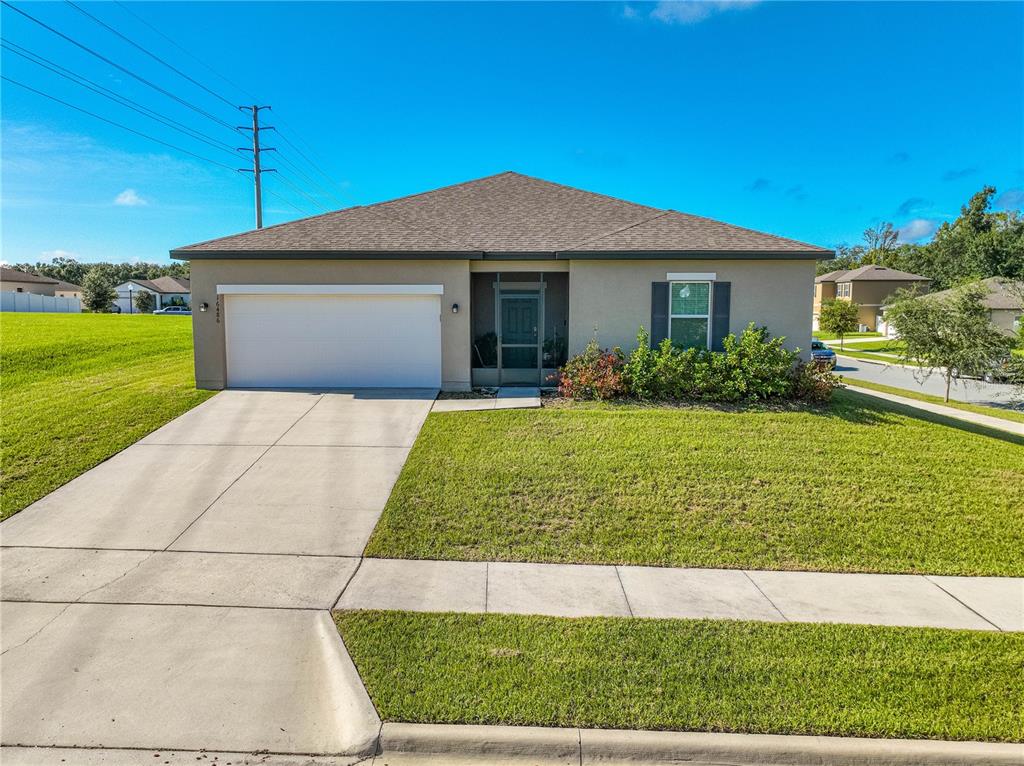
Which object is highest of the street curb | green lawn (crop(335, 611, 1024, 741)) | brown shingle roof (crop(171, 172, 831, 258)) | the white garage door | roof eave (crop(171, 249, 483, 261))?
brown shingle roof (crop(171, 172, 831, 258))

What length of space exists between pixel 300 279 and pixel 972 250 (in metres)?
→ 53.6

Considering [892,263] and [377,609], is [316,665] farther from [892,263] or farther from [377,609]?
[892,263]

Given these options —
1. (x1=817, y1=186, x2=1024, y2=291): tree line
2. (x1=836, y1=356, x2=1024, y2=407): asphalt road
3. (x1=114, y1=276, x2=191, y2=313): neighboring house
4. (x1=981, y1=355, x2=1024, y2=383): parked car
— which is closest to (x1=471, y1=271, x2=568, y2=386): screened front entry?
(x1=981, y1=355, x2=1024, y2=383): parked car

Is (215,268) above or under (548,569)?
above

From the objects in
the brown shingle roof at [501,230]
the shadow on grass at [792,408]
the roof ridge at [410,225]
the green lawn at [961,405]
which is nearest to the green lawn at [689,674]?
the shadow on grass at [792,408]

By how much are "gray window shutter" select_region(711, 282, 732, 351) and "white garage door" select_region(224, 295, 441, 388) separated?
5.88 m

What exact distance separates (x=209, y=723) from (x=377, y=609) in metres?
1.46

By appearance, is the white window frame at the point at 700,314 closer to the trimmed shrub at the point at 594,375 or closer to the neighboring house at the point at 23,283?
the trimmed shrub at the point at 594,375

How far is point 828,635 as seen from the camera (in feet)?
14.6

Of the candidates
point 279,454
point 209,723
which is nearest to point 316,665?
point 209,723

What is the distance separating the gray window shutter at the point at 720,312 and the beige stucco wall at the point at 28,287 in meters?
69.0

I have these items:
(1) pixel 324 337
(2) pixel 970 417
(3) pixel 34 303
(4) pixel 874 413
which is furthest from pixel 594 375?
(3) pixel 34 303

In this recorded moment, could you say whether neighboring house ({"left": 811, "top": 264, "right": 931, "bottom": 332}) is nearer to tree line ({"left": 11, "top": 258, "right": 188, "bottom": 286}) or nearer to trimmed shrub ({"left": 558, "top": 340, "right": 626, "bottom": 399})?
trimmed shrub ({"left": 558, "top": 340, "right": 626, "bottom": 399})

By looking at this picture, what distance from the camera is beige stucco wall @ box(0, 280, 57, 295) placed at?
58.7 m
